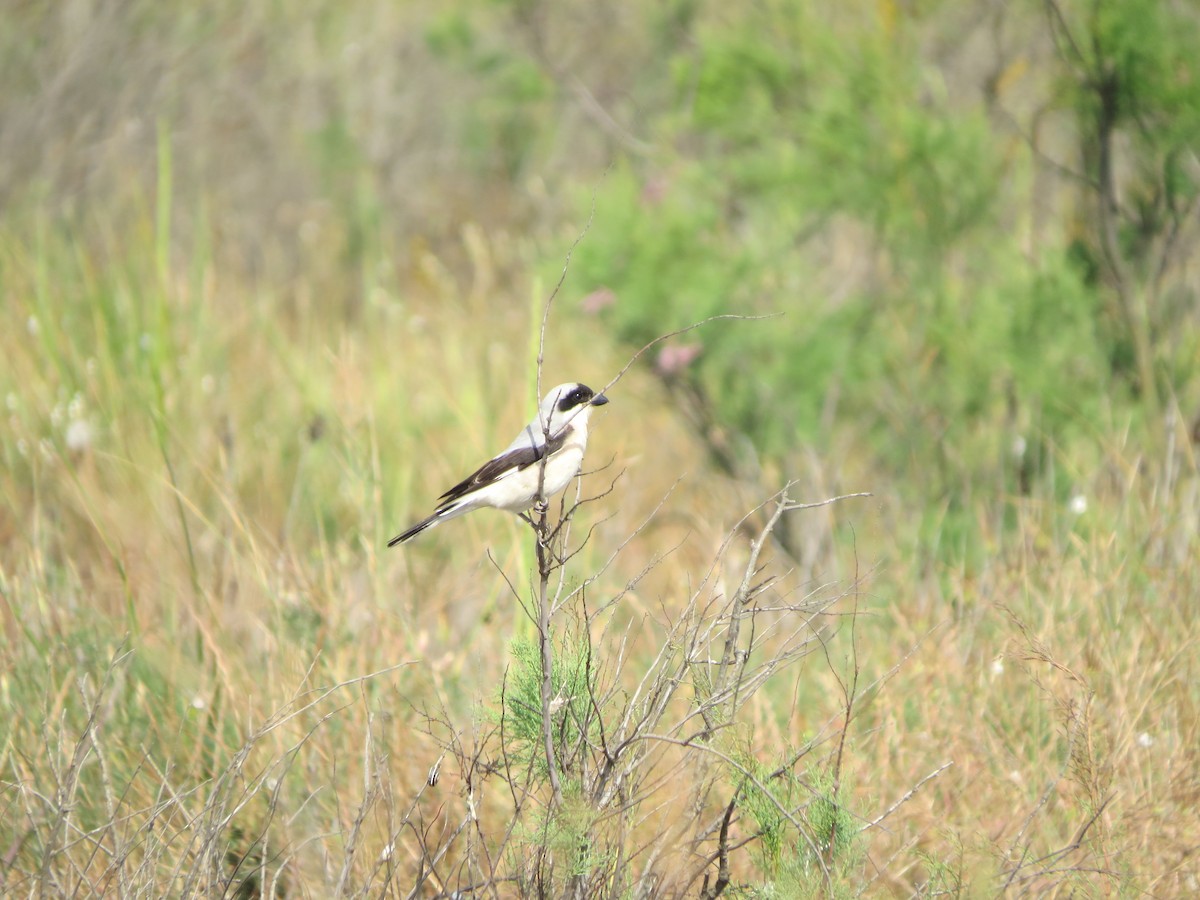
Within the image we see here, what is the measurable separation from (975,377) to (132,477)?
3134mm

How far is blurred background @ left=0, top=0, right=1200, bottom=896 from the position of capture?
124 inches

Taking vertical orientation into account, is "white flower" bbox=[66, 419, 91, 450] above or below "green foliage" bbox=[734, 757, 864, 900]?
above

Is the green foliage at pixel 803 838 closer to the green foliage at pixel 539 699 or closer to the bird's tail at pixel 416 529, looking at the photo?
the green foliage at pixel 539 699

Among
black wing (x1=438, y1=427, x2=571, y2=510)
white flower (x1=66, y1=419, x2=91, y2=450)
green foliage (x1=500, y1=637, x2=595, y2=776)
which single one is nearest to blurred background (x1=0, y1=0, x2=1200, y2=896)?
white flower (x1=66, y1=419, x2=91, y2=450)

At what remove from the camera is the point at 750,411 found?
5488 mm

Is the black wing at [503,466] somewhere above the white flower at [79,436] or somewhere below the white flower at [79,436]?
above

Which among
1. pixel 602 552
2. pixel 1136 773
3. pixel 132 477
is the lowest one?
pixel 602 552

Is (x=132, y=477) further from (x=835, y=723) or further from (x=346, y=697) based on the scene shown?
(x=835, y=723)

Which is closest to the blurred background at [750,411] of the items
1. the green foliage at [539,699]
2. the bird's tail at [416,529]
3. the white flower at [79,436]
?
the white flower at [79,436]

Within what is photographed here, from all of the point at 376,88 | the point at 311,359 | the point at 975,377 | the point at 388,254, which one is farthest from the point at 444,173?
the point at 975,377

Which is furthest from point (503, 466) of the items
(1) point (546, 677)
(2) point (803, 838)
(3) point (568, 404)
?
(2) point (803, 838)

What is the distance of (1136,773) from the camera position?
9.64 feet

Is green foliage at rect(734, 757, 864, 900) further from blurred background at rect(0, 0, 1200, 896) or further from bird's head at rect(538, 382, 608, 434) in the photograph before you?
bird's head at rect(538, 382, 608, 434)

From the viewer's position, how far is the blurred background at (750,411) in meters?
3.15
